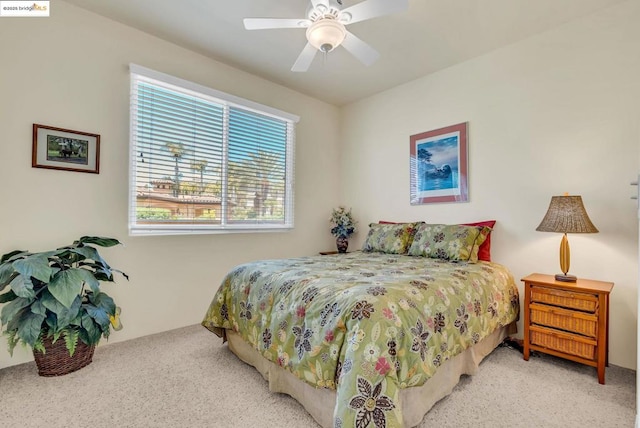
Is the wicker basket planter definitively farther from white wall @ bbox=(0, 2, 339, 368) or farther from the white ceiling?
the white ceiling

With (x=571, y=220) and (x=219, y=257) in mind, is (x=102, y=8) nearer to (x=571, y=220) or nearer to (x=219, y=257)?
(x=219, y=257)

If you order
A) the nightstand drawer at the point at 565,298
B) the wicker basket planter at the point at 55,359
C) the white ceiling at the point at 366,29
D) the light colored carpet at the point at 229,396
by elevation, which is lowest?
the light colored carpet at the point at 229,396

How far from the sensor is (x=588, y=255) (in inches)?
93.2

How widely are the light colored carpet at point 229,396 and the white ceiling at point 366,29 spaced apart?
2.74 m

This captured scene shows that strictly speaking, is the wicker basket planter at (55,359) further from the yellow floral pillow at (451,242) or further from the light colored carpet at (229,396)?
the yellow floral pillow at (451,242)

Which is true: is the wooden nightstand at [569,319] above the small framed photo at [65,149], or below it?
below

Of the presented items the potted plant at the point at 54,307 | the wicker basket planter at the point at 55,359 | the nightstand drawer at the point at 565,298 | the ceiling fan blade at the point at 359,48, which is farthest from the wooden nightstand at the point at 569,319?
the wicker basket planter at the point at 55,359

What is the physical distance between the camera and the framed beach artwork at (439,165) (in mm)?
3137

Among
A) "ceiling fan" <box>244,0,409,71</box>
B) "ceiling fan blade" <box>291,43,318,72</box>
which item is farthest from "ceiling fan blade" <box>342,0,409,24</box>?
"ceiling fan blade" <box>291,43,318,72</box>

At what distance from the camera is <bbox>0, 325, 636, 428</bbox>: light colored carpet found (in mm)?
1584

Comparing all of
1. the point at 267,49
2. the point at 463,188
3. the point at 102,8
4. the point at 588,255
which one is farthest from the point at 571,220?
the point at 102,8

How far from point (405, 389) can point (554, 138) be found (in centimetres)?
247

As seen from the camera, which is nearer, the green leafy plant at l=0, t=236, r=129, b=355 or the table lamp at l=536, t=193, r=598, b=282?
the green leafy plant at l=0, t=236, r=129, b=355

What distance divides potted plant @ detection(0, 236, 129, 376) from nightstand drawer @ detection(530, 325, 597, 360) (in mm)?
3104
